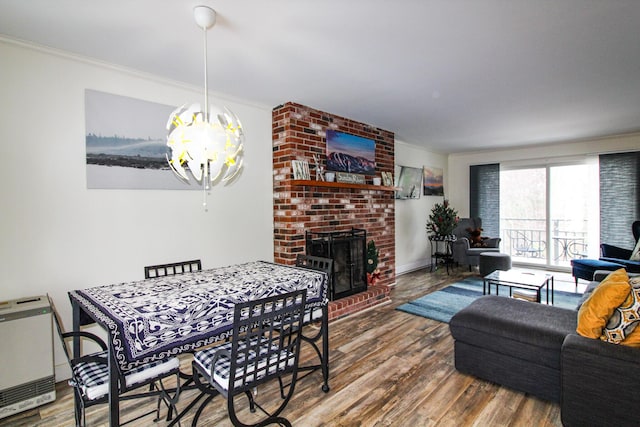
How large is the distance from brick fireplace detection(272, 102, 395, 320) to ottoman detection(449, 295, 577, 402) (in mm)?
1493

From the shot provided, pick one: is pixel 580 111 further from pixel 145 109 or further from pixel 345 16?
pixel 145 109

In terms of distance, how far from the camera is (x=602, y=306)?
1.84 meters

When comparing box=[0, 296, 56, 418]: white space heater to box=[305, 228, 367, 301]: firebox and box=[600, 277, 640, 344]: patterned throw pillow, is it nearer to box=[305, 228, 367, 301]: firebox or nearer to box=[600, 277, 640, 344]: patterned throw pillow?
box=[305, 228, 367, 301]: firebox

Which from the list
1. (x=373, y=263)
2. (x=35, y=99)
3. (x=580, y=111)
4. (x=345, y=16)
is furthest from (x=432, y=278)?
(x=35, y=99)

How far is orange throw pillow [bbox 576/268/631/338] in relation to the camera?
5.94 ft

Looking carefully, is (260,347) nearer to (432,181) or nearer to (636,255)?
(636,255)

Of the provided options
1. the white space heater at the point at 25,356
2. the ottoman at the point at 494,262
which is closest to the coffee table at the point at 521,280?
the ottoman at the point at 494,262

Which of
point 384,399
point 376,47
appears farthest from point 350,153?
point 384,399

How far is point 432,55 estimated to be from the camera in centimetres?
247

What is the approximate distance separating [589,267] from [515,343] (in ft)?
10.7

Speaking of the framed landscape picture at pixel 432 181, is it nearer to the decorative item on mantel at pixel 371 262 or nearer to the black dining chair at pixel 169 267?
the decorative item on mantel at pixel 371 262

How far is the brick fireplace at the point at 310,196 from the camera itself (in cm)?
366

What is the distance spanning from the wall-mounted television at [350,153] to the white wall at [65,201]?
1674mm

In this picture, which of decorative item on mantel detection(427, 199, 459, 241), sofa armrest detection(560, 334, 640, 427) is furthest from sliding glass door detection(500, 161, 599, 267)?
sofa armrest detection(560, 334, 640, 427)
